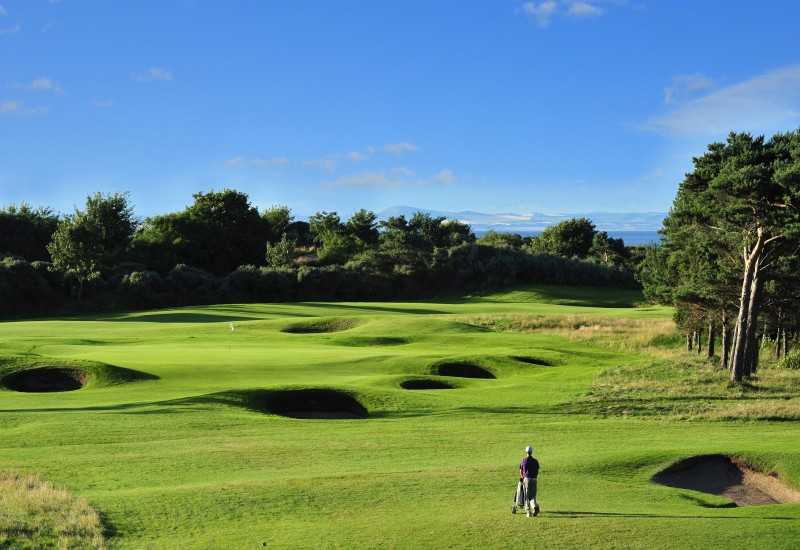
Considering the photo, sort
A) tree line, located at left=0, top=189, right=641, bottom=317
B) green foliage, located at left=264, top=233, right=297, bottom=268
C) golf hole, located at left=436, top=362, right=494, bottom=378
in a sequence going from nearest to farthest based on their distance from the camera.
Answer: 1. golf hole, located at left=436, top=362, right=494, bottom=378
2. tree line, located at left=0, top=189, right=641, bottom=317
3. green foliage, located at left=264, top=233, right=297, bottom=268

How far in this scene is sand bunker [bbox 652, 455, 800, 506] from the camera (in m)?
20.2

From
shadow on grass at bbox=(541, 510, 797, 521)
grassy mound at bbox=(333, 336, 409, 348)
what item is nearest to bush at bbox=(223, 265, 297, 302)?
grassy mound at bbox=(333, 336, 409, 348)

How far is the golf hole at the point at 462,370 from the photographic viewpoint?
135 ft

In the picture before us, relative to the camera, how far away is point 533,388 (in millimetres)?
35219

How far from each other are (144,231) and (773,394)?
8564cm

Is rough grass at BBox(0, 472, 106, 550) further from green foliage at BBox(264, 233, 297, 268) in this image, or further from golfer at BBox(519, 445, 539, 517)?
green foliage at BBox(264, 233, 297, 268)

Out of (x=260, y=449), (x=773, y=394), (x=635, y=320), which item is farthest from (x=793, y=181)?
(x=635, y=320)

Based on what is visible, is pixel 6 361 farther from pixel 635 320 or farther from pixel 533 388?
pixel 635 320

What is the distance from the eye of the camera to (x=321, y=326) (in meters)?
60.0

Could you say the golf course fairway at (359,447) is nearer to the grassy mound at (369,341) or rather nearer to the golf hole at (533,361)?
the golf hole at (533,361)

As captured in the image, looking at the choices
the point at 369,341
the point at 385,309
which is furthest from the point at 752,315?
the point at 385,309

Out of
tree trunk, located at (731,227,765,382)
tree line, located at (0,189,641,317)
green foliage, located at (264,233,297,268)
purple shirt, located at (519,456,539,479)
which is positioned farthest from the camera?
green foliage, located at (264,233,297,268)

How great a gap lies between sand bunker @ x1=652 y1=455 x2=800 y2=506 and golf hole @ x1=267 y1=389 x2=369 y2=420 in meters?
12.8

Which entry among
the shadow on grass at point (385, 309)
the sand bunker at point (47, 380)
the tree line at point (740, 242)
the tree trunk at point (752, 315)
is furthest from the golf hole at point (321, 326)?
the tree trunk at point (752, 315)
